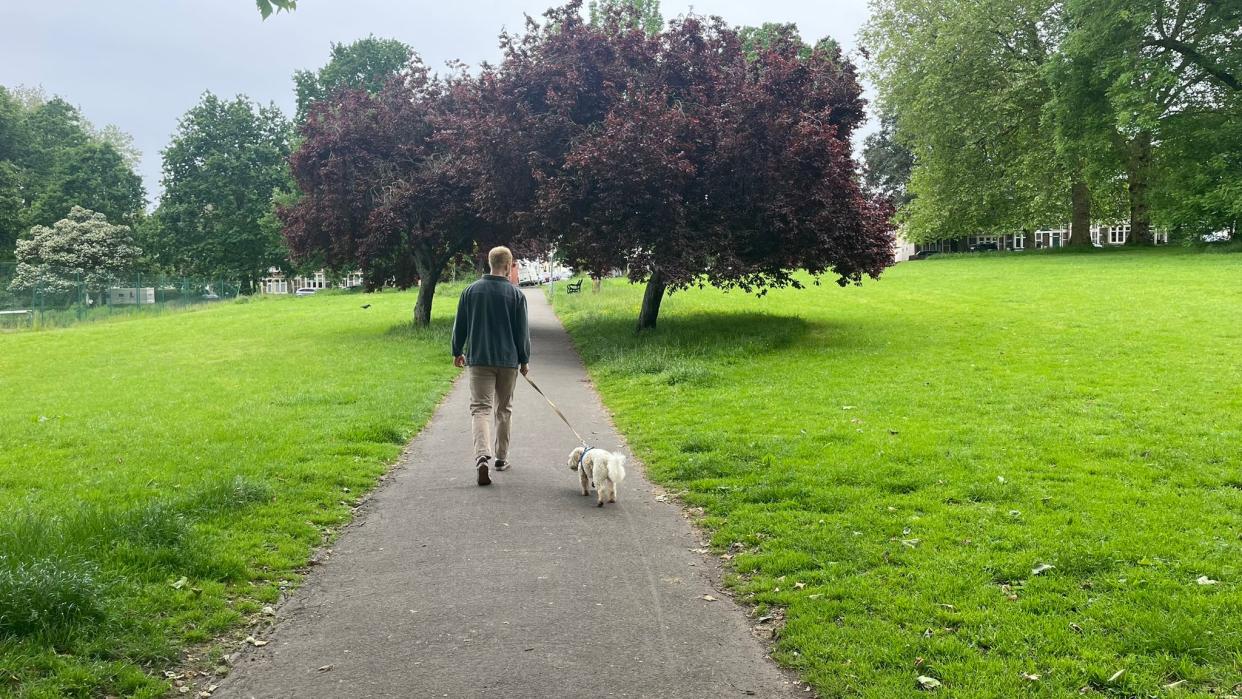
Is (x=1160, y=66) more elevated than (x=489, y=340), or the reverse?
(x=1160, y=66)

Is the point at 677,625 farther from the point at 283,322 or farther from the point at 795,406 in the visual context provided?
the point at 283,322

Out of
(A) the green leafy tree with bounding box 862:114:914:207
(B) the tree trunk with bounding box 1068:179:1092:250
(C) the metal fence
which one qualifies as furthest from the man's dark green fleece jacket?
(A) the green leafy tree with bounding box 862:114:914:207

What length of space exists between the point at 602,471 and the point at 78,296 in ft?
124

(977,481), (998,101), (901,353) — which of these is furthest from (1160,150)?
(977,481)

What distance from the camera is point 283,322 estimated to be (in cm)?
3062

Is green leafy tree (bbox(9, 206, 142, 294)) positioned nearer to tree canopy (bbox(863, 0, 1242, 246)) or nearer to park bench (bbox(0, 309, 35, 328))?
park bench (bbox(0, 309, 35, 328))

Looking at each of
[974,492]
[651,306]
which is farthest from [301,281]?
[974,492]

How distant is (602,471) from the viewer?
6.72m

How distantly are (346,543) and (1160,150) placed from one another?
40.1 m

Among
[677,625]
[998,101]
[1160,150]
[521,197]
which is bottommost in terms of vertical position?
[677,625]

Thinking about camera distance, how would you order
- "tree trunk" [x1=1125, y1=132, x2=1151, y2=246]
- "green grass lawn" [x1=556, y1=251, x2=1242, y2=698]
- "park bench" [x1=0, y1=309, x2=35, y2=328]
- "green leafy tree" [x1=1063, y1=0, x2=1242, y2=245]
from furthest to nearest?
"tree trunk" [x1=1125, y1=132, x2=1151, y2=246], "park bench" [x1=0, y1=309, x2=35, y2=328], "green leafy tree" [x1=1063, y1=0, x2=1242, y2=245], "green grass lawn" [x1=556, y1=251, x2=1242, y2=698]

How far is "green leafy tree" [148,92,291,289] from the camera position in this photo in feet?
190

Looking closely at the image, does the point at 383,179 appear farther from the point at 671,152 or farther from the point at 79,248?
the point at 79,248

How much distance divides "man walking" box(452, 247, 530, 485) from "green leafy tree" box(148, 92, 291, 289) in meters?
54.9
